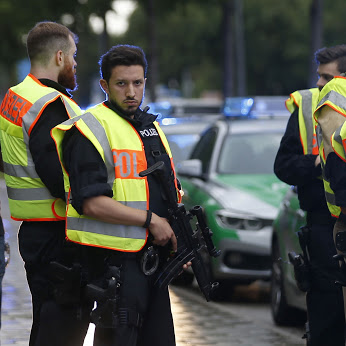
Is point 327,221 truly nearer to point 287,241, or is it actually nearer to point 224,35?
point 287,241

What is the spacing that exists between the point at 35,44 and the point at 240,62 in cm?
3095

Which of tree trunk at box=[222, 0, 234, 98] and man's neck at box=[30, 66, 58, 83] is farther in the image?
tree trunk at box=[222, 0, 234, 98]

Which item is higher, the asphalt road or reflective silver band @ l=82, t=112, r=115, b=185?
reflective silver band @ l=82, t=112, r=115, b=185

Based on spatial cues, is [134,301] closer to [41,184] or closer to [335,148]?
[41,184]

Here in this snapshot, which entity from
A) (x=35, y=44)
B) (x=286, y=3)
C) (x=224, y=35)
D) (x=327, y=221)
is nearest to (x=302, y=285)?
(x=327, y=221)

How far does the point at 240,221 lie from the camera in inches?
399

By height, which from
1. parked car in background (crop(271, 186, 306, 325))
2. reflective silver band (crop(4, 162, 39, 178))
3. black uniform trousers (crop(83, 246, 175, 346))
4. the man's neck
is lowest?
parked car in background (crop(271, 186, 306, 325))

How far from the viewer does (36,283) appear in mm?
5312

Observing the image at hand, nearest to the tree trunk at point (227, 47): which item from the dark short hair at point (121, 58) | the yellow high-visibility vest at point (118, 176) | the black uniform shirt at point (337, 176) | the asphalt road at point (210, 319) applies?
the asphalt road at point (210, 319)

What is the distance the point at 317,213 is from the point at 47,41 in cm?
180

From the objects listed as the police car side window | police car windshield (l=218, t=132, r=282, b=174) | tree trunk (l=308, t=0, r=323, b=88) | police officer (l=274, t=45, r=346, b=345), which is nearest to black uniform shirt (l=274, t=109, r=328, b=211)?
police officer (l=274, t=45, r=346, b=345)

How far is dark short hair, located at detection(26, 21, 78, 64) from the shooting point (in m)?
5.49

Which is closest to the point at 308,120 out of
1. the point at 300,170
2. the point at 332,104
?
the point at 300,170

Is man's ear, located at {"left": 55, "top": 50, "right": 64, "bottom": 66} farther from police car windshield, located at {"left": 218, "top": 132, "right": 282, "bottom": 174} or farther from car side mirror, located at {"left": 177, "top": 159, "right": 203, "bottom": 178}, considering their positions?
police car windshield, located at {"left": 218, "top": 132, "right": 282, "bottom": 174}
